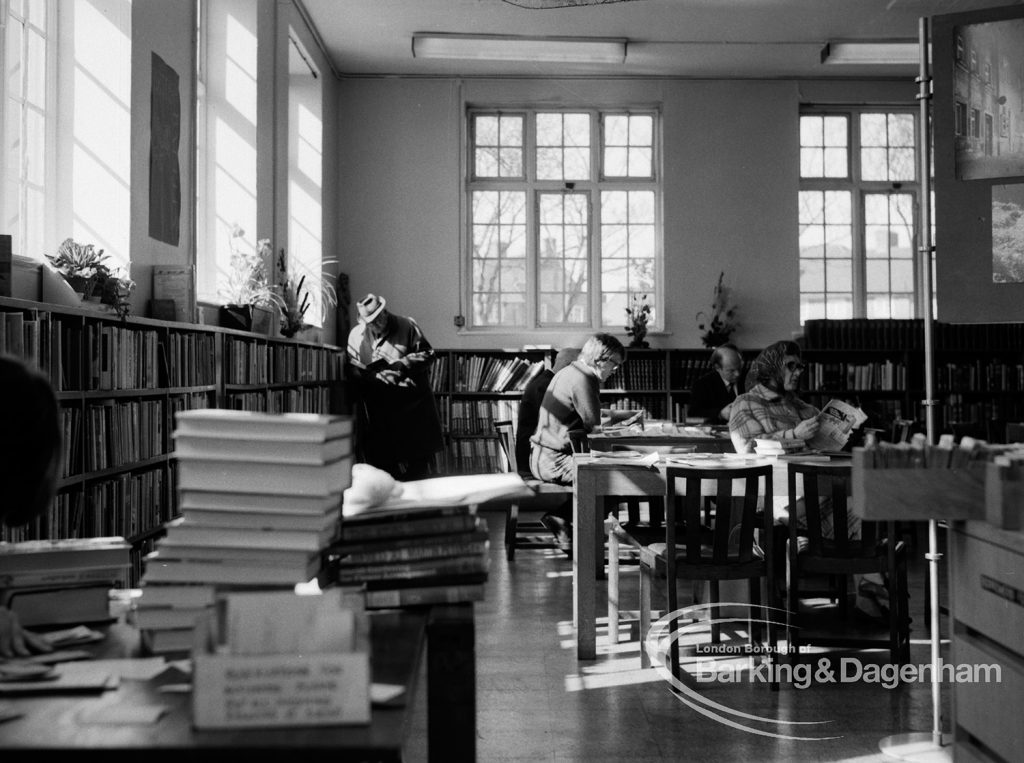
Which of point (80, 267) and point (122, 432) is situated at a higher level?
point (80, 267)

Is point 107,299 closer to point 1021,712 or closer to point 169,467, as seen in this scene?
point 169,467

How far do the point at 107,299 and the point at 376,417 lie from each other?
4.53 metres

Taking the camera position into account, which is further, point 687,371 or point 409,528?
point 687,371

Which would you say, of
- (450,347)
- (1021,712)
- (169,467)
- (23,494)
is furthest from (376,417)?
(23,494)

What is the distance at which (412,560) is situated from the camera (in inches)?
58.8

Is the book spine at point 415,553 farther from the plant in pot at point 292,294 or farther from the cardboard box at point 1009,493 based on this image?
the plant in pot at point 292,294

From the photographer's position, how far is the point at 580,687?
383 cm

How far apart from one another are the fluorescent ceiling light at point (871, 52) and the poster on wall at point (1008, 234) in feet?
21.2

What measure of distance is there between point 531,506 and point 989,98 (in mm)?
5742

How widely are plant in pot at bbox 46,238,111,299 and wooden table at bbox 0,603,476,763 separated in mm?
2944

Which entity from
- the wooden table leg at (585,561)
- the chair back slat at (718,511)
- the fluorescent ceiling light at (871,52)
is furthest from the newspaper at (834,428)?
the fluorescent ceiling light at (871,52)

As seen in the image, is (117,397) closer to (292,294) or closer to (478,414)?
(292,294)

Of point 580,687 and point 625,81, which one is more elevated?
point 625,81

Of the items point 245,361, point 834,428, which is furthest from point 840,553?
point 245,361
